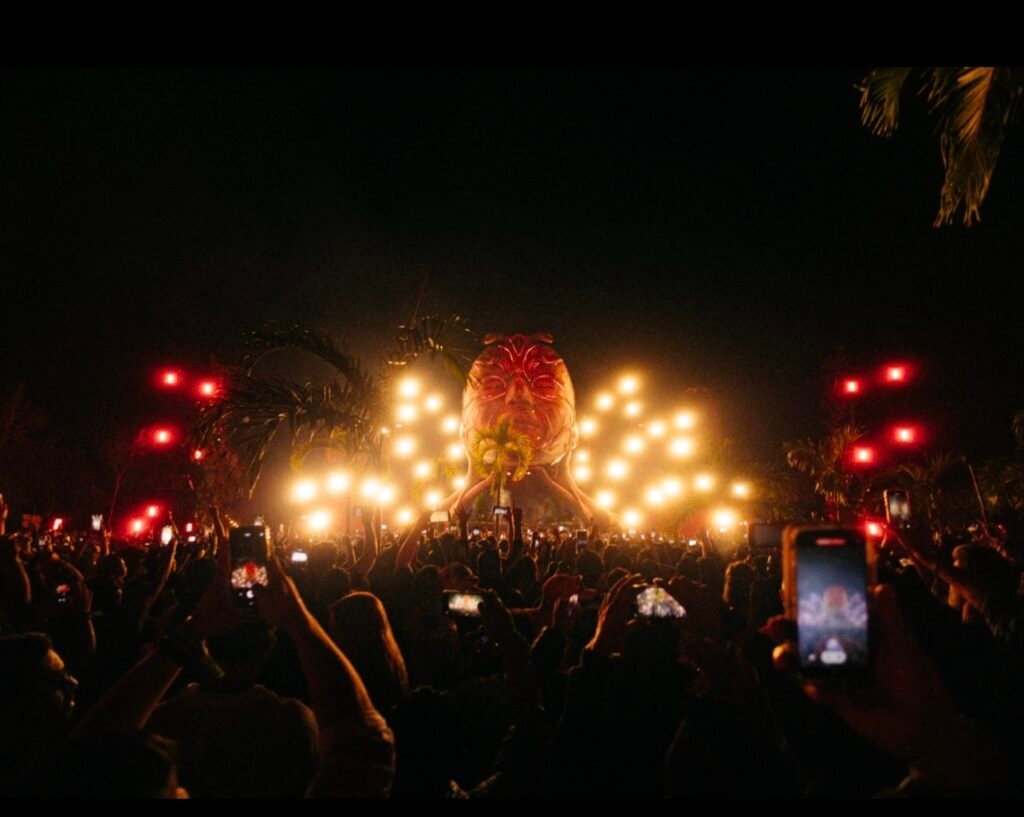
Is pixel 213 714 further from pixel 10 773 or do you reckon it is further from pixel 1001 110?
pixel 1001 110

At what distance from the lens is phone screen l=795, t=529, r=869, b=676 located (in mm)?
2314

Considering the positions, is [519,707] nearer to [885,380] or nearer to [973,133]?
[973,133]

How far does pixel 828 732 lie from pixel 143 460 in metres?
41.8

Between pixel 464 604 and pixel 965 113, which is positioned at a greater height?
pixel 965 113

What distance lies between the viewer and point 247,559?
13.2 feet

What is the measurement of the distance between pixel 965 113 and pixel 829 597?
15.5ft

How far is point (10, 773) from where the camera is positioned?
2.55 meters

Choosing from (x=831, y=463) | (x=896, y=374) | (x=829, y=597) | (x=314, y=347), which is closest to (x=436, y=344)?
(x=314, y=347)

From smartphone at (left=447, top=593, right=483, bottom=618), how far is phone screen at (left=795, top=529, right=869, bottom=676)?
12.0 ft

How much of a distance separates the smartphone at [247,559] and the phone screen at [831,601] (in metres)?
2.70

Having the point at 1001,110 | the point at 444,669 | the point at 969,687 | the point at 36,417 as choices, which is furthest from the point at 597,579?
the point at 36,417

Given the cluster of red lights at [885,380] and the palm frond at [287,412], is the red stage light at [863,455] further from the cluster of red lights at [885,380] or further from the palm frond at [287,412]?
the palm frond at [287,412]

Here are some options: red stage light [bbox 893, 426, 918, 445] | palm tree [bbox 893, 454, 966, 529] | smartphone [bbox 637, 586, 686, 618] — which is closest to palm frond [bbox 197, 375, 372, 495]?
smartphone [bbox 637, 586, 686, 618]

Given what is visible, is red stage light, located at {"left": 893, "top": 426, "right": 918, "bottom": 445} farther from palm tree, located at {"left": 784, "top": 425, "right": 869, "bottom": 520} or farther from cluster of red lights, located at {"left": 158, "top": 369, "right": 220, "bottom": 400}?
cluster of red lights, located at {"left": 158, "top": 369, "right": 220, "bottom": 400}
